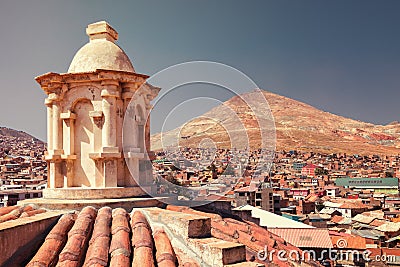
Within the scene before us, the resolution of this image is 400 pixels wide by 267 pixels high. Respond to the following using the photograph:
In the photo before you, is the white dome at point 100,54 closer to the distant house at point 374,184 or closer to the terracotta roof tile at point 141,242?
the terracotta roof tile at point 141,242

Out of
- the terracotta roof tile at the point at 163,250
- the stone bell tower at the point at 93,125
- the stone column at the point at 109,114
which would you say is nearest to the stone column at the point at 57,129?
the stone bell tower at the point at 93,125

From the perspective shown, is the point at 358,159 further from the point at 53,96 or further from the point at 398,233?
the point at 53,96

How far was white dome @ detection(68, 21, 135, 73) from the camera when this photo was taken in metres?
8.09

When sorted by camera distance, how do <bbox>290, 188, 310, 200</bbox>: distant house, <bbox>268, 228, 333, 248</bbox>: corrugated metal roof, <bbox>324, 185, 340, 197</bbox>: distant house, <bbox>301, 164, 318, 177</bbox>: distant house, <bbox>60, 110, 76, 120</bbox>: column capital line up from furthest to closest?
<bbox>301, 164, 318, 177</bbox>: distant house < <bbox>324, 185, 340, 197</bbox>: distant house < <bbox>290, 188, 310, 200</bbox>: distant house < <bbox>268, 228, 333, 248</bbox>: corrugated metal roof < <bbox>60, 110, 76, 120</bbox>: column capital

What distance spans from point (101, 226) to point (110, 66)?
3.54 metres

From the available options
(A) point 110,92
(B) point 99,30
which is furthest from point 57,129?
(B) point 99,30

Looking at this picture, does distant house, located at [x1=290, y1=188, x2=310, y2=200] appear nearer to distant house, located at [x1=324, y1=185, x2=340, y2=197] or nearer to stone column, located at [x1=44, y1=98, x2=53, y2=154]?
distant house, located at [x1=324, y1=185, x2=340, y2=197]

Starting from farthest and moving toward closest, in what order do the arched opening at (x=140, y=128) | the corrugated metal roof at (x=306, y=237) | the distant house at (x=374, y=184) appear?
the distant house at (x=374, y=184) < the corrugated metal roof at (x=306, y=237) < the arched opening at (x=140, y=128)

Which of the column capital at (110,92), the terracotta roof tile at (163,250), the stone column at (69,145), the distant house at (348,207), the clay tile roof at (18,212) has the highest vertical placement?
the column capital at (110,92)

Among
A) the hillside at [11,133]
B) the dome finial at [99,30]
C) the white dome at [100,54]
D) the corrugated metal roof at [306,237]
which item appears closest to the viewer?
the white dome at [100,54]

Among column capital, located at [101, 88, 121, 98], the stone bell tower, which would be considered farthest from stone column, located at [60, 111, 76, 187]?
column capital, located at [101, 88, 121, 98]

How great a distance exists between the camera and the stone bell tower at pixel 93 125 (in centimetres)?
767

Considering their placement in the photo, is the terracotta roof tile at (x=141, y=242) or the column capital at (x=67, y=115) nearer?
the terracotta roof tile at (x=141, y=242)

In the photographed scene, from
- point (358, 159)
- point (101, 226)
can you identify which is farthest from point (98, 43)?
point (358, 159)
